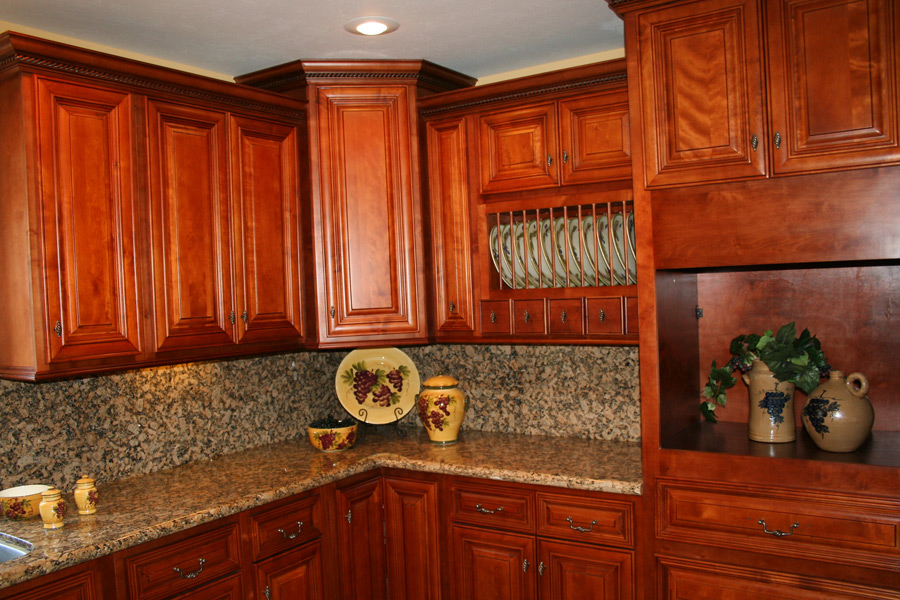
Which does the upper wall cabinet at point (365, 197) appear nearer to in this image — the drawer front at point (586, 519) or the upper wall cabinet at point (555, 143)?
the upper wall cabinet at point (555, 143)

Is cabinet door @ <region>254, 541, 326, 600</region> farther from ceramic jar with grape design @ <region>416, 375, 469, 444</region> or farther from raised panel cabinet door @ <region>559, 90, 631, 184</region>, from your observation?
raised panel cabinet door @ <region>559, 90, 631, 184</region>

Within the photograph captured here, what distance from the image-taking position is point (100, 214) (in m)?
2.36

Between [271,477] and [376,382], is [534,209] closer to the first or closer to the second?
[376,382]

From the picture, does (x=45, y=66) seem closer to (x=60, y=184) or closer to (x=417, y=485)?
(x=60, y=184)

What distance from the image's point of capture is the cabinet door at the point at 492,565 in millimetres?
2615

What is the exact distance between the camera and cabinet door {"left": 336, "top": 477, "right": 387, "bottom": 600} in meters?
2.77

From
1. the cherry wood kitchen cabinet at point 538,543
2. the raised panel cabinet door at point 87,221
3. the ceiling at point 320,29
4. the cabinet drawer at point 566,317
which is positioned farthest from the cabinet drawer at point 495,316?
the raised panel cabinet door at point 87,221

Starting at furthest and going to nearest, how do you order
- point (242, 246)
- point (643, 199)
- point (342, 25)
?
point (242, 246), point (342, 25), point (643, 199)

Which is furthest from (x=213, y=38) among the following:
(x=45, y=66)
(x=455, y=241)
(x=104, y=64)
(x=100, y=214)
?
(x=455, y=241)

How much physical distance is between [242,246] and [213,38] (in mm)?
741

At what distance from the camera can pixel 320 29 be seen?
2.59m

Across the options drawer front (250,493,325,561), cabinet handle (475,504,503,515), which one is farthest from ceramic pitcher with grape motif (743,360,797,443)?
drawer front (250,493,325,561)

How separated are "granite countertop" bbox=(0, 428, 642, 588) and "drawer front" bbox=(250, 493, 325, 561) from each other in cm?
6

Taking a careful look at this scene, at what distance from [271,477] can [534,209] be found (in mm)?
1383
